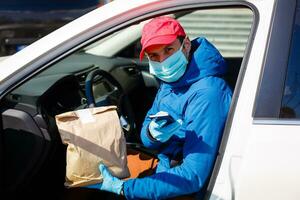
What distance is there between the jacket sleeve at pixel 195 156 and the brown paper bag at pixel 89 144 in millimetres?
127

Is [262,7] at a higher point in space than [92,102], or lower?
higher

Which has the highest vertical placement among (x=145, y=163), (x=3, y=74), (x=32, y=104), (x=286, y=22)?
(x=286, y=22)

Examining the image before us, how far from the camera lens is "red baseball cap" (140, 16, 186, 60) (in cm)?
230

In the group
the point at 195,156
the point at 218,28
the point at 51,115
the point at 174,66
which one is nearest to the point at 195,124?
the point at 195,156

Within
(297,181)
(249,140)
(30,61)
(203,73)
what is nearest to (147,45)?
(203,73)

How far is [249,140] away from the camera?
6.44 ft

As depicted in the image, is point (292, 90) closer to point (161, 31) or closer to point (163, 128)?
point (163, 128)

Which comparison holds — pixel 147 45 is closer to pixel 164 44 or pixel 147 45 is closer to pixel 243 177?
pixel 164 44

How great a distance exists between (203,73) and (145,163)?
0.65m

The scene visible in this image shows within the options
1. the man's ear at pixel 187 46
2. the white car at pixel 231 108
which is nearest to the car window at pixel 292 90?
the white car at pixel 231 108

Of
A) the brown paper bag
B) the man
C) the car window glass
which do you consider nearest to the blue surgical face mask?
the man

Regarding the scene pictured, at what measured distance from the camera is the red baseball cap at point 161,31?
90.7 inches

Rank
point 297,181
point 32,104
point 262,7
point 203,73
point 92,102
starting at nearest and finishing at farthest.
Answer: point 297,181 < point 262,7 < point 203,73 < point 32,104 < point 92,102

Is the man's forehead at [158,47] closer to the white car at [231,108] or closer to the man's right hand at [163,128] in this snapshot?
the white car at [231,108]
